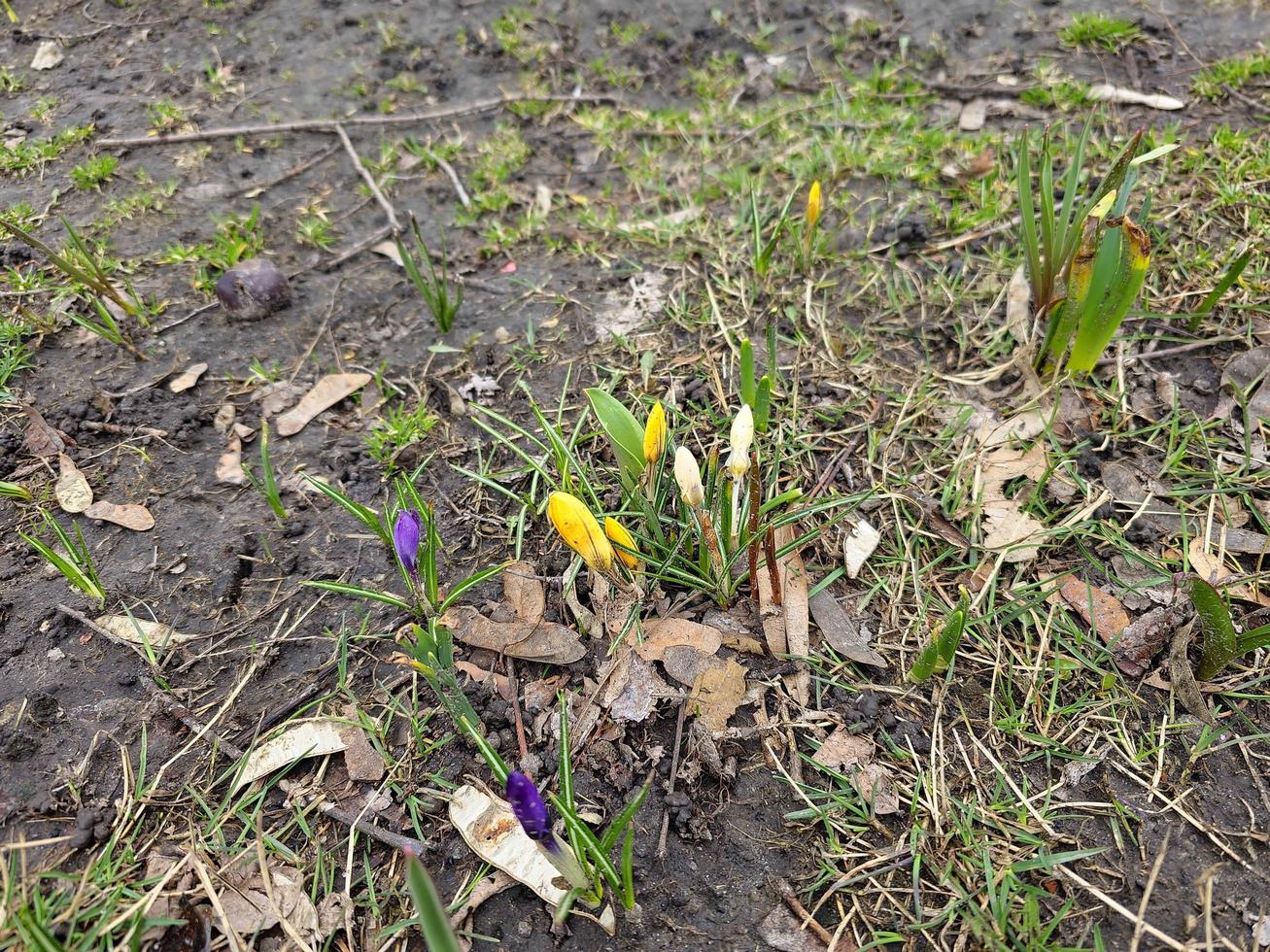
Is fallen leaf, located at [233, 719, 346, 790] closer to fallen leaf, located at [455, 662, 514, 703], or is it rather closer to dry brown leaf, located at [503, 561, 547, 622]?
fallen leaf, located at [455, 662, 514, 703]

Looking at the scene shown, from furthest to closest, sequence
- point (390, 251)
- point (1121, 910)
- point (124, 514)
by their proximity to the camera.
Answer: point (390, 251) < point (124, 514) < point (1121, 910)

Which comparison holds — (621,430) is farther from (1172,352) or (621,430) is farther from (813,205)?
(1172,352)

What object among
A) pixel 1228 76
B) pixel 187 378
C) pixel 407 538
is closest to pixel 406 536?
pixel 407 538

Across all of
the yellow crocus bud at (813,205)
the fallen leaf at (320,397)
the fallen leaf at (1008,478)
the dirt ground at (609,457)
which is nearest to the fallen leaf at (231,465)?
the dirt ground at (609,457)

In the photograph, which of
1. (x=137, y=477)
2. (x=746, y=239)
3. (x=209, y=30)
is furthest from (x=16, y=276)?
(x=746, y=239)

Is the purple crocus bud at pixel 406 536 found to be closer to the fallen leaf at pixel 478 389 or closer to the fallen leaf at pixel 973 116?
the fallen leaf at pixel 478 389

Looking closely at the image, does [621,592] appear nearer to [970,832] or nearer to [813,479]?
[813,479]
